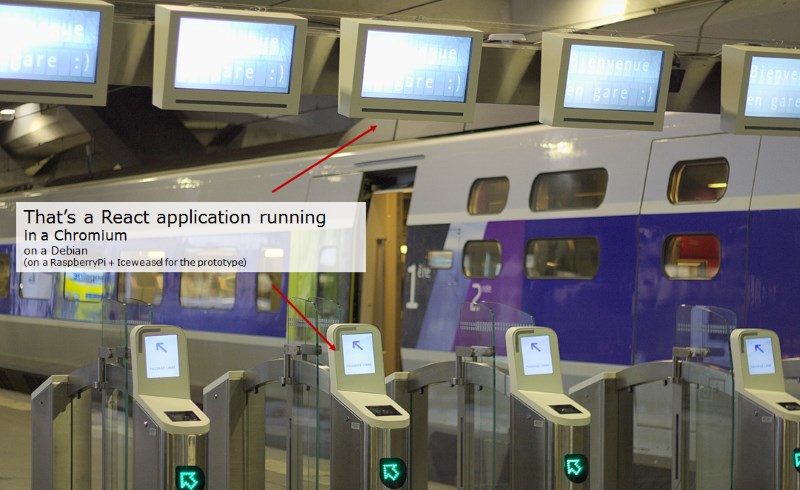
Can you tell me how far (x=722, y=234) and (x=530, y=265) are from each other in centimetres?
196

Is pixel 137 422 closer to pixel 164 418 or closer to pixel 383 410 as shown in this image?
pixel 164 418

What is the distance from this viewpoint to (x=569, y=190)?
32.3ft

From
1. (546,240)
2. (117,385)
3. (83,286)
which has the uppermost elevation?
(546,240)

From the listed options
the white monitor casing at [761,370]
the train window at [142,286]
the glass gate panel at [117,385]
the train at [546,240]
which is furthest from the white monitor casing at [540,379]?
the train window at [142,286]

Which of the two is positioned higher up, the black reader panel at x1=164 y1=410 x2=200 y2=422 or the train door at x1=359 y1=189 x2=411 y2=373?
the train door at x1=359 y1=189 x2=411 y2=373

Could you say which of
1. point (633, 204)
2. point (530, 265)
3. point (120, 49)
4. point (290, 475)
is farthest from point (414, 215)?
point (120, 49)

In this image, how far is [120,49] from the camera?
627 cm

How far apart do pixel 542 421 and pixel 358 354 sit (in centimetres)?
123

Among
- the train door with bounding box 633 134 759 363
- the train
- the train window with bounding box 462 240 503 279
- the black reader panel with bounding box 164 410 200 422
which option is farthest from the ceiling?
the black reader panel with bounding box 164 410 200 422

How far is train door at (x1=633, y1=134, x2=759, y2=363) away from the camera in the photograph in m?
8.58

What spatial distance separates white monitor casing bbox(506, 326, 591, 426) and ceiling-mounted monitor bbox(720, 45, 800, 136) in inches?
71.9

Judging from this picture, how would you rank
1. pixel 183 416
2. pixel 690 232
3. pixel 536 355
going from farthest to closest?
pixel 690 232
pixel 536 355
pixel 183 416

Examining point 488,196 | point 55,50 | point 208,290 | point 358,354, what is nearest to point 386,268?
point 488,196

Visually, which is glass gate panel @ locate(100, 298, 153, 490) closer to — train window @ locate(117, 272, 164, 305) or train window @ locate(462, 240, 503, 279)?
train window @ locate(462, 240, 503, 279)
